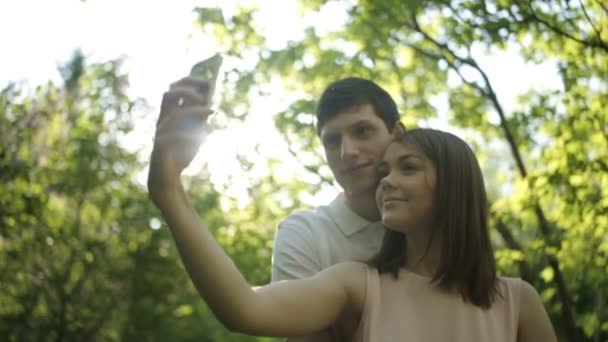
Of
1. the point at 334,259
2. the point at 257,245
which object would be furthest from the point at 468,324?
the point at 257,245

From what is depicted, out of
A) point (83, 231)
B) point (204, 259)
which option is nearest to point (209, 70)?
point (204, 259)

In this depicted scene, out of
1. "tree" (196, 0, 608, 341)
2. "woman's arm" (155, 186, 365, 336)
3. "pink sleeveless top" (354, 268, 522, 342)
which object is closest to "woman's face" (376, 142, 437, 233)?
"pink sleeveless top" (354, 268, 522, 342)

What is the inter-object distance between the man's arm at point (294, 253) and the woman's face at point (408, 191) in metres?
0.40

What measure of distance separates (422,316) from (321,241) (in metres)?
0.63

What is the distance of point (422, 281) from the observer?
229 centimetres

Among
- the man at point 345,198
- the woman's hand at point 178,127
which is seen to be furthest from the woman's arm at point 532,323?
the woman's hand at point 178,127

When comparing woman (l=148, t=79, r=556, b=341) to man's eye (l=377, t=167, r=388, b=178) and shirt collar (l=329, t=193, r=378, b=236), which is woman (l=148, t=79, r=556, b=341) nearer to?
man's eye (l=377, t=167, r=388, b=178)

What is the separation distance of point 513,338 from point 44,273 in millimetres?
9279

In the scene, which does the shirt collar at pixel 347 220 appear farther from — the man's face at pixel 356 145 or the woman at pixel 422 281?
the woman at pixel 422 281

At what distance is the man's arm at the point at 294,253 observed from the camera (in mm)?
2617

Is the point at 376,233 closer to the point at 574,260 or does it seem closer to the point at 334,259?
the point at 334,259

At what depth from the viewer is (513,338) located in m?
2.26

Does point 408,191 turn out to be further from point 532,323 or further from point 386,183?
point 532,323

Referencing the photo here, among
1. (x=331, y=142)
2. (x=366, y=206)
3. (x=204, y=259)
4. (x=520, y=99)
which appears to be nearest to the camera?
(x=204, y=259)
